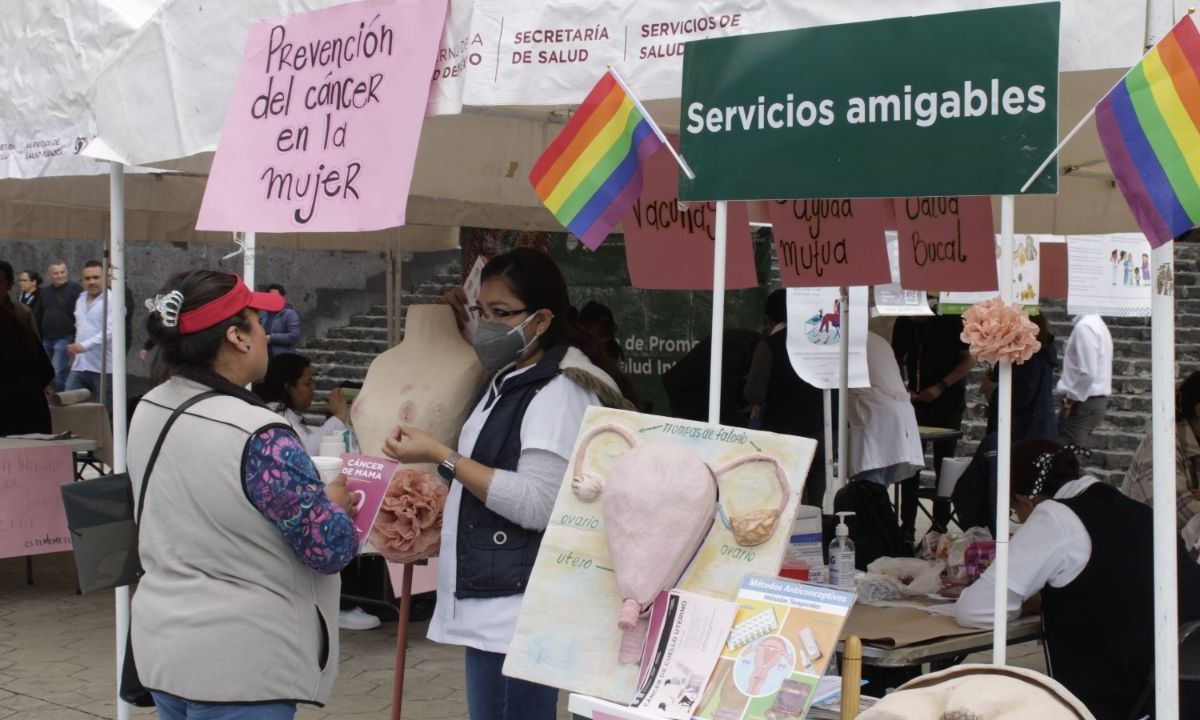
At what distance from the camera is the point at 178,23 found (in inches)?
165

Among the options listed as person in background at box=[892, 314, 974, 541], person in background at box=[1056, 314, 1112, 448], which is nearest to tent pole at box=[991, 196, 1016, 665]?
person in background at box=[892, 314, 974, 541]

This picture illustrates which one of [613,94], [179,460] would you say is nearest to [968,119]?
[613,94]

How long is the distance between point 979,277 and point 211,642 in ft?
11.5

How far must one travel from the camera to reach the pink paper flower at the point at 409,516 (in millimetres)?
3416

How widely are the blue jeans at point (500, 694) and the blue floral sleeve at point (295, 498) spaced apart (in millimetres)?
542

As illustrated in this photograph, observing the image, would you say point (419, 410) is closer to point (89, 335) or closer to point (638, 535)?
point (638, 535)

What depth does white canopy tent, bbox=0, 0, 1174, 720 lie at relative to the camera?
2.73 m

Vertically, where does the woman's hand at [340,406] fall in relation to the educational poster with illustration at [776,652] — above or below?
above

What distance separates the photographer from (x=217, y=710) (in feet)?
8.99

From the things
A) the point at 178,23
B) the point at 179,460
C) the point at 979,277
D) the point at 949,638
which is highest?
the point at 178,23

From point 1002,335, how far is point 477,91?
4.99ft

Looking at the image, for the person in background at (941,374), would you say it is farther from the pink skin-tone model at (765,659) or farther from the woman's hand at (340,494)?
the pink skin-tone model at (765,659)

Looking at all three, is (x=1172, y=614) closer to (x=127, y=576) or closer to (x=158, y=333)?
(x=158, y=333)

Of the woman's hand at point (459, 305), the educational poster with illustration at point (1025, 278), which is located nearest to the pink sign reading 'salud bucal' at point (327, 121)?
the woman's hand at point (459, 305)
